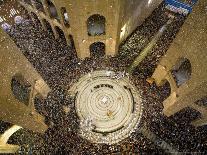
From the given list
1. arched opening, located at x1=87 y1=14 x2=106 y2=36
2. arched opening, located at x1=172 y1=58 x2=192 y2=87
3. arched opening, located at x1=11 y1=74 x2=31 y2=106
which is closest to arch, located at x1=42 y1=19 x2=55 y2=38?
arched opening, located at x1=87 y1=14 x2=106 y2=36

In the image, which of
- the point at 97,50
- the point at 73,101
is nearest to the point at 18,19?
the point at 97,50

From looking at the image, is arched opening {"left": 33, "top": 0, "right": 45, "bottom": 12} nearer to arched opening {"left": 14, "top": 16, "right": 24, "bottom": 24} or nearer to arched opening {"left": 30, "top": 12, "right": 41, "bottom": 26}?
arched opening {"left": 30, "top": 12, "right": 41, "bottom": 26}

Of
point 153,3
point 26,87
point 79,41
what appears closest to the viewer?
point 26,87

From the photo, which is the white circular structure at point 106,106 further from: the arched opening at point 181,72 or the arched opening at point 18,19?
the arched opening at point 18,19

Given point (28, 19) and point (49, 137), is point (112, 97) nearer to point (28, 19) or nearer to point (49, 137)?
point (49, 137)

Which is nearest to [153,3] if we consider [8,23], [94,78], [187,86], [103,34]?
[103,34]

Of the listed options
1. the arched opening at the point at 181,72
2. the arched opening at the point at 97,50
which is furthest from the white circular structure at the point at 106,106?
the arched opening at the point at 181,72

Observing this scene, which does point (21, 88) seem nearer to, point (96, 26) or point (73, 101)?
point (73, 101)
